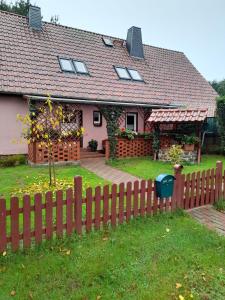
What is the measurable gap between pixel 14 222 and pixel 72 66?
12.6 meters

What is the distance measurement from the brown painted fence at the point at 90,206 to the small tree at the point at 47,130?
9.19 feet

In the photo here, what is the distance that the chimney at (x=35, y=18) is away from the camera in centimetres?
1600

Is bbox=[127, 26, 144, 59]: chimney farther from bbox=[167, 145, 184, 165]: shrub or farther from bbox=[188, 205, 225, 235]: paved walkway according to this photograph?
bbox=[188, 205, 225, 235]: paved walkway

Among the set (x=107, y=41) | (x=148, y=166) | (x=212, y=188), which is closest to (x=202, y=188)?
(x=212, y=188)

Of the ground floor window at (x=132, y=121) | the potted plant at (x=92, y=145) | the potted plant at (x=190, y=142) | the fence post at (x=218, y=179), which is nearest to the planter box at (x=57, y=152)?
the potted plant at (x=92, y=145)

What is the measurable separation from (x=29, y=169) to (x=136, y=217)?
6724mm

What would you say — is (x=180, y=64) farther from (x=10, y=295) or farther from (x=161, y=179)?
(x=10, y=295)

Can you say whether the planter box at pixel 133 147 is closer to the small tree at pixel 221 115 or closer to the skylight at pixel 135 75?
the small tree at pixel 221 115

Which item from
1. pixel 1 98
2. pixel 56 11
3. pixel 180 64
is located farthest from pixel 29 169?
pixel 56 11

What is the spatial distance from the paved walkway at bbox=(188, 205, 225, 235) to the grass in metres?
0.47

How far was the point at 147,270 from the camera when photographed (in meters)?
3.83

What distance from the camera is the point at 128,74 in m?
17.6

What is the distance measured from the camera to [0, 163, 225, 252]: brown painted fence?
4.18 meters

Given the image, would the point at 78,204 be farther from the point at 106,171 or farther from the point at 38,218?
the point at 106,171
